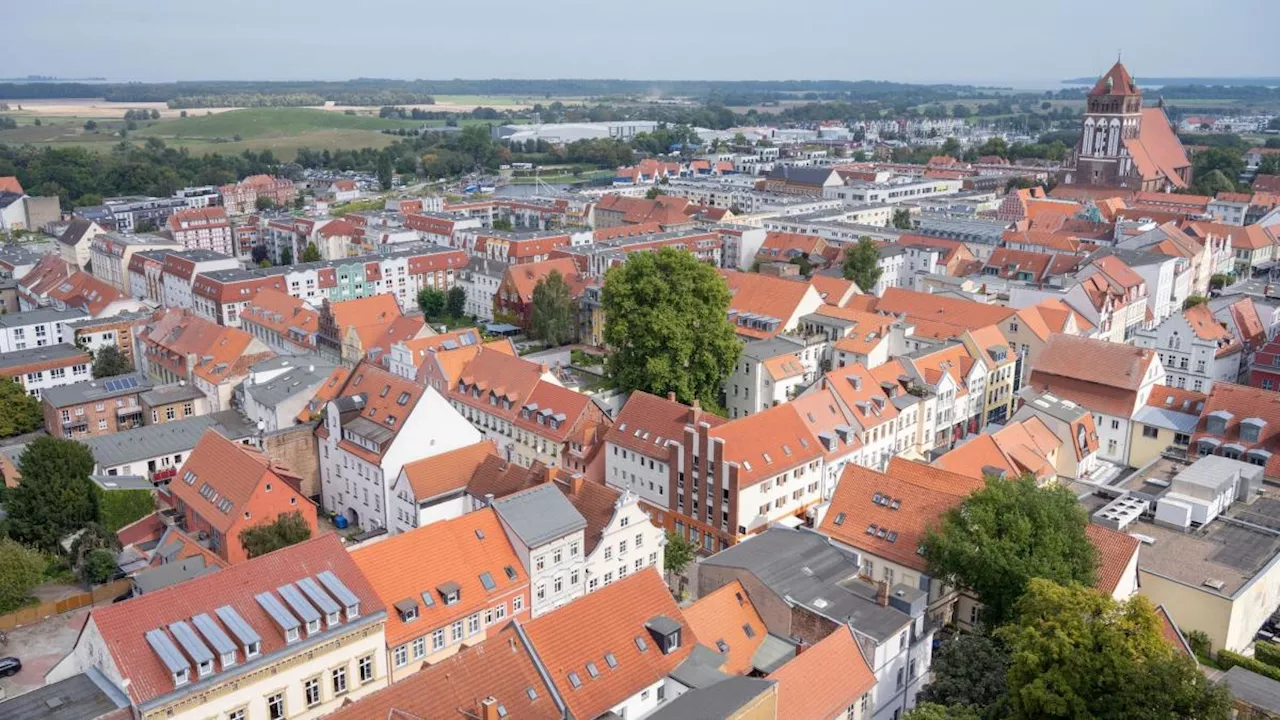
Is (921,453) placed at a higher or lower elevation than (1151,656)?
lower

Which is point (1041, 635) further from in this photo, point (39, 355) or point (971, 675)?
point (39, 355)

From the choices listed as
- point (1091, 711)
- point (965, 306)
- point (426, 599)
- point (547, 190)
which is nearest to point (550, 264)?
point (965, 306)

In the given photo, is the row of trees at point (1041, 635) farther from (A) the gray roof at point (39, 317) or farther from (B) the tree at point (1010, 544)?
(A) the gray roof at point (39, 317)

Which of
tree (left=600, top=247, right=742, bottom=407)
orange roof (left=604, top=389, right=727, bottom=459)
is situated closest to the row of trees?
orange roof (left=604, top=389, right=727, bottom=459)

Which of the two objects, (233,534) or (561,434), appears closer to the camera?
(233,534)

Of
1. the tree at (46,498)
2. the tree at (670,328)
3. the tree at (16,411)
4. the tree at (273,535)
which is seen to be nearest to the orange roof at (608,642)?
the tree at (273,535)

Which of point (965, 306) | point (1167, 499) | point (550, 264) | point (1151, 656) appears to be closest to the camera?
point (1151, 656)

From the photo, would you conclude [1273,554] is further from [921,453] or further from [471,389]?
[471,389]
